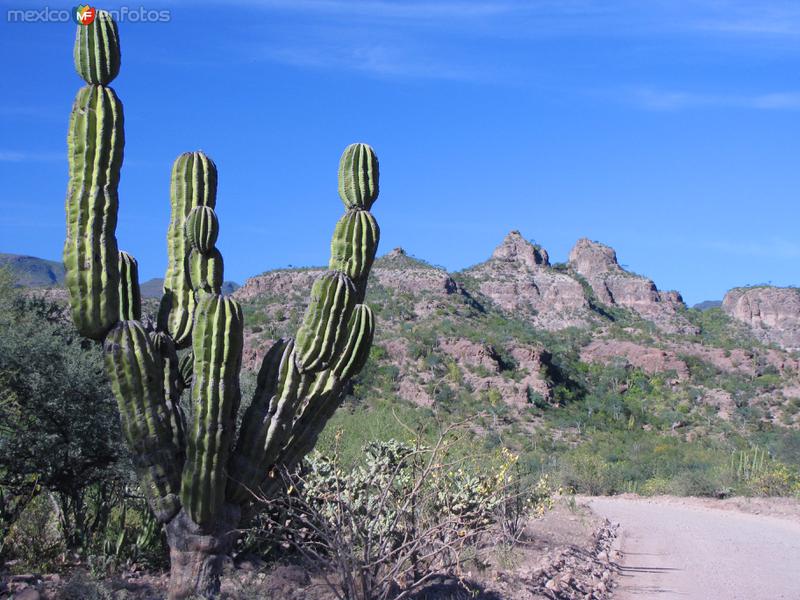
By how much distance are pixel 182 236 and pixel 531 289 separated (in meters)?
57.5

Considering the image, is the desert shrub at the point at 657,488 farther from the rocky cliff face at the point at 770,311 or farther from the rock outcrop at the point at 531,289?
the rocky cliff face at the point at 770,311

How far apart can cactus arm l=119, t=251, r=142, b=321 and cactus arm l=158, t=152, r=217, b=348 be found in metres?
0.43

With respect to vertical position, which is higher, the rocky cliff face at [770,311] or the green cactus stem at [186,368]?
the rocky cliff face at [770,311]

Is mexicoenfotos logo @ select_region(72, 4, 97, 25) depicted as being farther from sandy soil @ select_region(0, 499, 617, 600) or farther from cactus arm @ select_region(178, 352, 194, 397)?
sandy soil @ select_region(0, 499, 617, 600)

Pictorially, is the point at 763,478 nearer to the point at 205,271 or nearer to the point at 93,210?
the point at 205,271

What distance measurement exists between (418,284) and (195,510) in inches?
1861

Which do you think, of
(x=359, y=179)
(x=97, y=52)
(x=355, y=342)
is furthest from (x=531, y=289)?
(x=97, y=52)

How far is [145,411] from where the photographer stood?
21.7 feet

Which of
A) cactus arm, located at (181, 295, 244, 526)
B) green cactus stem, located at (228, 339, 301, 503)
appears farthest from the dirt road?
cactus arm, located at (181, 295, 244, 526)

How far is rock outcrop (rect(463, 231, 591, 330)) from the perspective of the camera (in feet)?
202

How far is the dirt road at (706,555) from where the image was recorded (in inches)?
376

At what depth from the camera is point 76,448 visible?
29.7ft

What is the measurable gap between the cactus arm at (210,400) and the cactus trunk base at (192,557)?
122 mm

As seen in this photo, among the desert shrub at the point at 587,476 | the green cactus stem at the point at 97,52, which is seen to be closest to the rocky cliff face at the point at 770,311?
the desert shrub at the point at 587,476
